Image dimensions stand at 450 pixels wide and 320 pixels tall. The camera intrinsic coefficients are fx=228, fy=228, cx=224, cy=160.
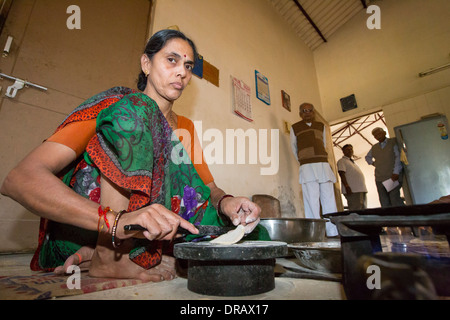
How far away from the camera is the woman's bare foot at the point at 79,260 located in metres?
0.79

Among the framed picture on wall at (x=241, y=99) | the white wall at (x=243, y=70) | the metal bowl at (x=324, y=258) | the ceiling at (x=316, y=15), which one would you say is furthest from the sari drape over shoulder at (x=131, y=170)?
the ceiling at (x=316, y=15)

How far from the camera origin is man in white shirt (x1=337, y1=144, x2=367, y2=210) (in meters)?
4.16

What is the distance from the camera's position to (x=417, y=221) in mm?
456

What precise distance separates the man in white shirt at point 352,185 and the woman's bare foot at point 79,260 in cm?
427

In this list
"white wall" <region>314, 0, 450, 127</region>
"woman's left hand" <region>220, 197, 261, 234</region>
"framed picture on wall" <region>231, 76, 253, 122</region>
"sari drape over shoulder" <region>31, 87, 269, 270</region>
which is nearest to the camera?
"sari drape over shoulder" <region>31, 87, 269, 270</region>

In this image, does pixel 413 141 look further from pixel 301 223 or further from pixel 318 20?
pixel 301 223

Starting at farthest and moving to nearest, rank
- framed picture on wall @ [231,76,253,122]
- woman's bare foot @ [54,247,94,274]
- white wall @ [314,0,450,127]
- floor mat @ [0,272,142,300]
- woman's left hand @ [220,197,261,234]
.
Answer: white wall @ [314,0,450,127] → framed picture on wall @ [231,76,253,122] → woman's left hand @ [220,197,261,234] → woman's bare foot @ [54,247,94,274] → floor mat @ [0,272,142,300]

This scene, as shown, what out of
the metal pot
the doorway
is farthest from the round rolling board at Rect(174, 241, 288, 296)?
the doorway

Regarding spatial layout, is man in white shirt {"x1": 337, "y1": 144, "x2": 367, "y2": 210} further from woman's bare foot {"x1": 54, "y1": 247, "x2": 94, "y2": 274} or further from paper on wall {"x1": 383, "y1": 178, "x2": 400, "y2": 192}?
woman's bare foot {"x1": 54, "y1": 247, "x2": 94, "y2": 274}

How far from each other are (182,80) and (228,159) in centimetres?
146

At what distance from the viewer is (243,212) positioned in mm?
975

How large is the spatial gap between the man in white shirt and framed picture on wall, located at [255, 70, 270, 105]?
2.10m

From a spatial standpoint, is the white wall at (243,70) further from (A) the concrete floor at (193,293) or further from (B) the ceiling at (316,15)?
(A) the concrete floor at (193,293)

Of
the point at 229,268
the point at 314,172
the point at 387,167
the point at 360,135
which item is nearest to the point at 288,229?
the point at 229,268
